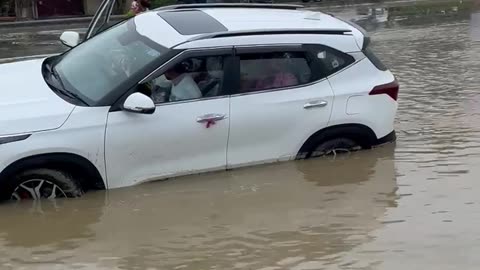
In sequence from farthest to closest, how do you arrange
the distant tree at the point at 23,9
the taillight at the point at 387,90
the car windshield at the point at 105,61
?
the distant tree at the point at 23,9
the taillight at the point at 387,90
the car windshield at the point at 105,61

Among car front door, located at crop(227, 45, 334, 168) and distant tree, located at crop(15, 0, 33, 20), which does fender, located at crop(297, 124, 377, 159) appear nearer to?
car front door, located at crop(227, 45, 334, 168)

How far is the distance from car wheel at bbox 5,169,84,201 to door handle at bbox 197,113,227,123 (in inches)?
45.6

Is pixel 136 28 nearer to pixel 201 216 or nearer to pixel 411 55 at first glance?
pixel 201 216

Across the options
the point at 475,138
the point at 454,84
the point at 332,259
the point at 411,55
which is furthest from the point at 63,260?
the point at 411,55

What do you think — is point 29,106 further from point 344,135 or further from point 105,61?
point 344,135

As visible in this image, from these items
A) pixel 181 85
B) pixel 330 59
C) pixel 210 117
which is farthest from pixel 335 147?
pixel 181 85

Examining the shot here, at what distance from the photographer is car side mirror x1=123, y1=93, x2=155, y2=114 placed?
6293 mm

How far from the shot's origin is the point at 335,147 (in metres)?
7.57

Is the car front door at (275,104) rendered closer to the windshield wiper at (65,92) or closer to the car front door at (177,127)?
the car front door at (177,127)

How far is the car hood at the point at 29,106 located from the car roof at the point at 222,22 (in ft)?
3.56

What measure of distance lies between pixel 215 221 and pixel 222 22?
2.05 meters

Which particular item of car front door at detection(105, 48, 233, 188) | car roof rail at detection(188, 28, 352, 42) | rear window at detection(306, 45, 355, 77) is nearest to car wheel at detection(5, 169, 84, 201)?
car front door at detection(105, 48, 233, 188)

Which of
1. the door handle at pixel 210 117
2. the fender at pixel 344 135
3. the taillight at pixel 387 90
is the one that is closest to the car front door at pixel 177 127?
the door handle at pixel 210 117

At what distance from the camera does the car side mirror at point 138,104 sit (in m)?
6.29
